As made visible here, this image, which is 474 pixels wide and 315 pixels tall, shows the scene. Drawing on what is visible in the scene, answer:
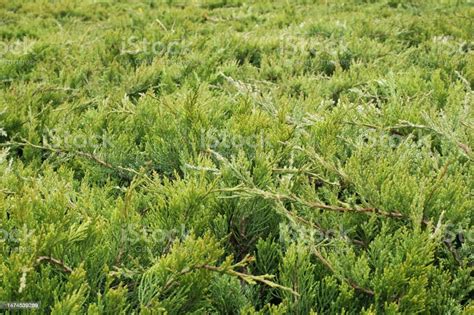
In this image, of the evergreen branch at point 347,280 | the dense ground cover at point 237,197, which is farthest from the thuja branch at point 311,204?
the evergreen branch at point 347,280

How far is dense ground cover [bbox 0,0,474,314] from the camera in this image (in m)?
1.75

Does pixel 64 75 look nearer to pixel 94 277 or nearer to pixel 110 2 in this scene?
pixel 94 277

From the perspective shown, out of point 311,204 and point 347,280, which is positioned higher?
point 311,204

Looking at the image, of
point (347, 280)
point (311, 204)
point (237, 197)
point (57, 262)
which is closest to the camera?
point (57, 262)

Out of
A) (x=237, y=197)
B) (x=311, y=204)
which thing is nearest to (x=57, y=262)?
(x=237, y=197)

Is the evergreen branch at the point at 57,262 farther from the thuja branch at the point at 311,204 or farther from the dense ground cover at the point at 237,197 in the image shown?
the thuja branch at the point at 311,204

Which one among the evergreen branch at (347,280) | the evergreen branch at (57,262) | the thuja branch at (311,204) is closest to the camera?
the evergreen branch at (57,262)

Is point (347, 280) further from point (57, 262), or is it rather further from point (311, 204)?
point (57, 262)

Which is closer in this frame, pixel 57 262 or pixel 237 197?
pixel 57 262

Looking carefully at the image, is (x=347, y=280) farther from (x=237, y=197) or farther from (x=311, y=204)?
(x=237, y=197)

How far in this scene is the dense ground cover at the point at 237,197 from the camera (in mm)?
1747

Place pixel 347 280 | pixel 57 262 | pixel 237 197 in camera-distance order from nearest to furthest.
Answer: pixel 57 262 < pixel 347 280 < pixel 237 197

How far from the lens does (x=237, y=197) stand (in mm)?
2248

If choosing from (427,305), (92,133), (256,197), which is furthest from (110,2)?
(427,305)
